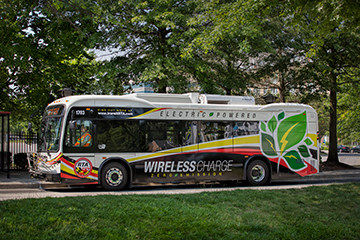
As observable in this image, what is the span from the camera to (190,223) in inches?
248

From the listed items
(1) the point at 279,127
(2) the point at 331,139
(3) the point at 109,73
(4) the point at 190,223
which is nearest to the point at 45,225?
(4) the point at 190,223

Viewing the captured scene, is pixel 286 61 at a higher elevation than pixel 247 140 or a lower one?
higher

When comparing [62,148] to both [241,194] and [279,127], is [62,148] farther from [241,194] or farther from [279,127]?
[279,127]

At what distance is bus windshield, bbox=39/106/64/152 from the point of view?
38.4 feet

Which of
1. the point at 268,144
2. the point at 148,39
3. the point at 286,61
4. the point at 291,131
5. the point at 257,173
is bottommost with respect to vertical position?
the point at 257,173

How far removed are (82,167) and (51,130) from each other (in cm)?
170

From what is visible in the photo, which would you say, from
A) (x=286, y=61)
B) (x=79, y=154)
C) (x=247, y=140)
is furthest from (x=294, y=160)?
(x=286, y=61)

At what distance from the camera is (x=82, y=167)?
11633 mm

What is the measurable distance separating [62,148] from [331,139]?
18574 millimetres

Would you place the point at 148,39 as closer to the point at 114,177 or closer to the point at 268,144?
the point at 268,144

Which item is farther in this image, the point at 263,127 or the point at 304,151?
the point at 304,151

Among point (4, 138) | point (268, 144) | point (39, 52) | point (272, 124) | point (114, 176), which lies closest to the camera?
point (114, 176)

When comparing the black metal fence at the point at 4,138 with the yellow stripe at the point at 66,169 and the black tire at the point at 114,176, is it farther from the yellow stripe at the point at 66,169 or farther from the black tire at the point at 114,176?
the black tire at the point at 114,176

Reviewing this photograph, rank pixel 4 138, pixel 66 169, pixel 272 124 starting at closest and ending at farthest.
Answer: pixel 66 169 → pixel 272 124 → pixel 4 138
